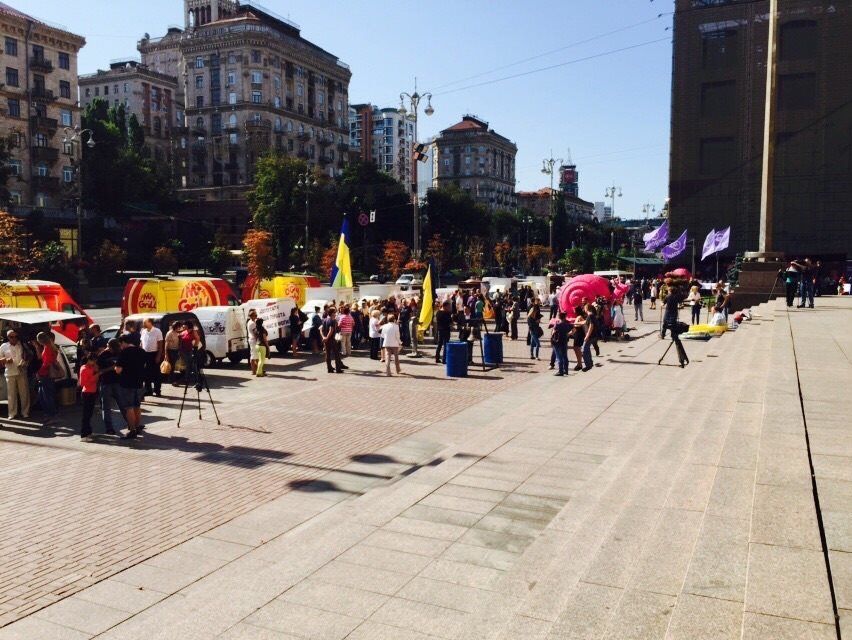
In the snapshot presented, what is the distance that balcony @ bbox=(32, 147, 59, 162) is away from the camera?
6575 centimetres

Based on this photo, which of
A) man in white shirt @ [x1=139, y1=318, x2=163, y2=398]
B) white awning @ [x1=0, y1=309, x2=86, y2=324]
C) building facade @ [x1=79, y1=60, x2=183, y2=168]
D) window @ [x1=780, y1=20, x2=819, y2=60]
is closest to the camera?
white awning @ [x1=0, y1=309, x2=86, y2=324]

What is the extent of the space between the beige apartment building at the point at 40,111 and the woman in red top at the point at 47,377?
54675 millimetres

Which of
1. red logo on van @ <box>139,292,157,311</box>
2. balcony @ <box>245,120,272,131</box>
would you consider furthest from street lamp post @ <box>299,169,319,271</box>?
red logo on van @ <box>139,292,157,311</box>

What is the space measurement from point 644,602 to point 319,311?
21682mm

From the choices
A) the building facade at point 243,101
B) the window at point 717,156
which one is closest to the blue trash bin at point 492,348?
the window at point 717,156

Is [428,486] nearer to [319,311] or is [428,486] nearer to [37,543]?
[37,543]

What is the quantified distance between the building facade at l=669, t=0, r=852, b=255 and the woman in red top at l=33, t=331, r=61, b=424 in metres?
50.4

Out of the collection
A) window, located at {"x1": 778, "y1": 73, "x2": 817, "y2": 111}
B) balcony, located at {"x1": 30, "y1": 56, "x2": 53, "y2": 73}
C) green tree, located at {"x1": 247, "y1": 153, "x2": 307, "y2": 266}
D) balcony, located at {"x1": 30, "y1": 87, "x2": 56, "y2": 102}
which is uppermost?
balcony, located at {"x1": 30, "y1": 56, "x2": 53, "y2": 73}

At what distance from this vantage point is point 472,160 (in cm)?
15688

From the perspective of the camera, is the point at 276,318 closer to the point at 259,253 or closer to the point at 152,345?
the point at 152,345

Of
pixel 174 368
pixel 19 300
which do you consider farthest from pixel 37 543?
pixel 19 300

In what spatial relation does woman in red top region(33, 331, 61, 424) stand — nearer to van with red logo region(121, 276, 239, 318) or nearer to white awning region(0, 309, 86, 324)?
white awning region(0, 309, 86, 324)

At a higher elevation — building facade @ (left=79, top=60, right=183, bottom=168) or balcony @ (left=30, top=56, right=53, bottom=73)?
building facade @ (left=79, top=60, right=183, bottom=168)

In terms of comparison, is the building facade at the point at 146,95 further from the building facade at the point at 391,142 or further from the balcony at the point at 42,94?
the building facade at the point at 391,142
